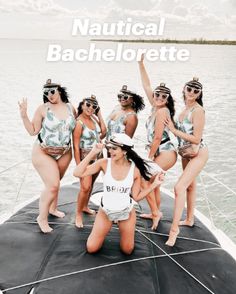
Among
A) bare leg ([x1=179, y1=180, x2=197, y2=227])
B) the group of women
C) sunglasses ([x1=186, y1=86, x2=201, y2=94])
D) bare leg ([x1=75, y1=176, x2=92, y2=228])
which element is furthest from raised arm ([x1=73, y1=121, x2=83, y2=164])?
bare leg ([x1=179, y1=180, x2=197, y2=227])

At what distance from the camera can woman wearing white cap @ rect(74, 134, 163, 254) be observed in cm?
315

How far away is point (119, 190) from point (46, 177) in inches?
35.0

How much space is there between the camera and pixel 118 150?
10.1 feet

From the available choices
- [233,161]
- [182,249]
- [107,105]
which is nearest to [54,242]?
[182,249]

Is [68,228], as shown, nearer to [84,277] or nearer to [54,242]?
[54,242]

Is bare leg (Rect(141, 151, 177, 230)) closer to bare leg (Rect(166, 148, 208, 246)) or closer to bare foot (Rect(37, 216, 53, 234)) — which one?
bare leg (Rect(166, 148, 208, 246))

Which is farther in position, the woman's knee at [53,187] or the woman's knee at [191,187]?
the woman's knee at [191,187]

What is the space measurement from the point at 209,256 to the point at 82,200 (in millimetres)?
1378

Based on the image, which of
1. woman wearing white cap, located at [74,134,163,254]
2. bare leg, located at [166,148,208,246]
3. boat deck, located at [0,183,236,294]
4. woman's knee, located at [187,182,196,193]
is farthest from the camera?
woman's knee, located at [187,182,196,193]

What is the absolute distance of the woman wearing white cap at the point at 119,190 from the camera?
10.3ft

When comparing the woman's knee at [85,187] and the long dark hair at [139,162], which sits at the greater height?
the long dark hair at [139,162]

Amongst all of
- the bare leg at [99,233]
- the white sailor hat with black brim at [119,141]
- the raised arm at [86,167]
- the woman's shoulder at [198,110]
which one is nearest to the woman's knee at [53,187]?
the raised arm at [86,167]

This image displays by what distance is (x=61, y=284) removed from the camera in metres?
2.81

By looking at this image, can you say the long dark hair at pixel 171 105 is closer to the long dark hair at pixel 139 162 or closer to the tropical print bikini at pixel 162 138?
the tropical print bikini at pixel 162 138
